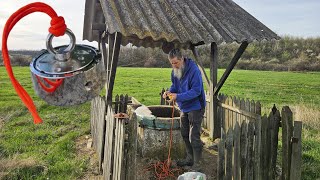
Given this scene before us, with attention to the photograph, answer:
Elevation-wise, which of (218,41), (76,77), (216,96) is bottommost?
(216,96)

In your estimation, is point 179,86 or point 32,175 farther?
point 179,86

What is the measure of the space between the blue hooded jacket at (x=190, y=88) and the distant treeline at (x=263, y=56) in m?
27.9

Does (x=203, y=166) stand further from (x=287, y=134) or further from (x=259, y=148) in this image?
(x=287, y=134)

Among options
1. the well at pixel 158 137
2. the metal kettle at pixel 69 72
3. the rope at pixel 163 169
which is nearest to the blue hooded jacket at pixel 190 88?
the rope at pixel 163 169

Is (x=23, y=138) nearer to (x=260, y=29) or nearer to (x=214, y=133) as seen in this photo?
(x=214, y=133)

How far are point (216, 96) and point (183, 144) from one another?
2.08 meters

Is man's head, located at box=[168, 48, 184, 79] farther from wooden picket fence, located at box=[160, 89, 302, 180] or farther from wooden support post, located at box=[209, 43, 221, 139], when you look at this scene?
wooden support post, located at box=[209, 43, 221, 139]

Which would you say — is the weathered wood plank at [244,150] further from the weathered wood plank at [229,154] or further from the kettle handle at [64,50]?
the kettle handle at [64,50]

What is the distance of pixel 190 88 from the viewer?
565cm

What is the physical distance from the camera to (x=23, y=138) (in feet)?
26.8

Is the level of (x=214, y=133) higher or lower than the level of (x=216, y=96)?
lower

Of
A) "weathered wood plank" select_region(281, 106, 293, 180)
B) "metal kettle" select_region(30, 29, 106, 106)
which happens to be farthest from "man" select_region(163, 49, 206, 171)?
"metal kettle" select_region(30, 29, 106, 106)

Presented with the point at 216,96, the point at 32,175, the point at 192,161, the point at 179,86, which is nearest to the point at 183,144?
the point at 192,161

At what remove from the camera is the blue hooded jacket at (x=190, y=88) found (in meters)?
5.37
